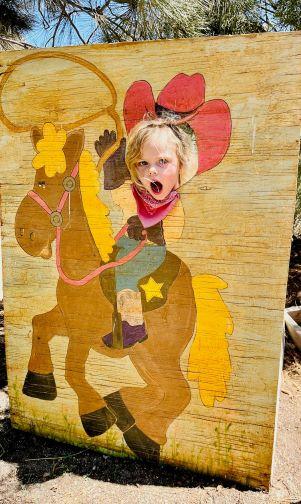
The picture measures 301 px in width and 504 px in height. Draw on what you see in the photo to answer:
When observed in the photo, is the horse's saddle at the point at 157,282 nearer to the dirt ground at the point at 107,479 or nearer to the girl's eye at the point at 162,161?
the girl's eye at the point at 162,161

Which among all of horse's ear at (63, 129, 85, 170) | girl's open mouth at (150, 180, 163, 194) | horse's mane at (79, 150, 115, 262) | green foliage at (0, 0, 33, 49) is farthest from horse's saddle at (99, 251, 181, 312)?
green foliage at (0, 0, 33, 49)

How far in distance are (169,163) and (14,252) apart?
2.79 ft

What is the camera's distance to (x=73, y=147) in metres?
1.80

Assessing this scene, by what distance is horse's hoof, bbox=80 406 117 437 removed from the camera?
1.91 metres

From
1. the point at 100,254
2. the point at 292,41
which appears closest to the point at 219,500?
the point at 100,254

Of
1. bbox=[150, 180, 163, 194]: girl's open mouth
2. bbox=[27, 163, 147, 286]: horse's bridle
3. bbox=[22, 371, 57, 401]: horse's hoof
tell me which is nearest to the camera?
bbox=[150, 180, 163, 194]: girl's open mouth

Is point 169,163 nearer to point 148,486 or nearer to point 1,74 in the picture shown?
point 1,74

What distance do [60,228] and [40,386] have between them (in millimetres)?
758

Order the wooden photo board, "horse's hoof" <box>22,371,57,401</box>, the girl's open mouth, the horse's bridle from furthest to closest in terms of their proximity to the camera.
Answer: "horse's hoof" <box>22,371,57,401</box> → the horse's bridle → the girl's open mouth → the wooden photo board

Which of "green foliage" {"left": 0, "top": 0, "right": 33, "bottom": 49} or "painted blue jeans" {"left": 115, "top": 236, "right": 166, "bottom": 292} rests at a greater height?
"green foliage" {"left": 0, "top": 0, "right": 33, "bottom": 49}

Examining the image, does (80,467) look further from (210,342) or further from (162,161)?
(162,161)

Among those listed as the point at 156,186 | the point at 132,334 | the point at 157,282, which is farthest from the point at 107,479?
the point at 156,186

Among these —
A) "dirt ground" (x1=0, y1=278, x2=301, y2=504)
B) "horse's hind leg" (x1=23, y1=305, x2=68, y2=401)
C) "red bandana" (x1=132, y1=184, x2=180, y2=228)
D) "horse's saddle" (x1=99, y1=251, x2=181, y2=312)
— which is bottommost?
"dirt ground" (x1=0, y1=278, x2=301, y2=504)

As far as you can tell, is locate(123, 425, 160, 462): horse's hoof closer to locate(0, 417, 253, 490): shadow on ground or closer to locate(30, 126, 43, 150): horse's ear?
locate(0, 417, 253, 490): shadow on ground
